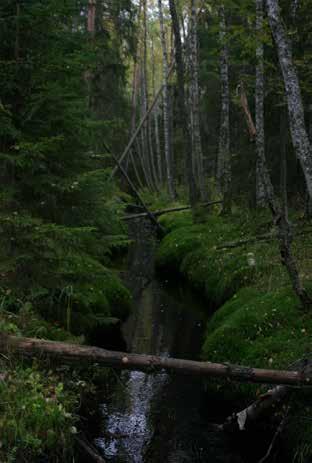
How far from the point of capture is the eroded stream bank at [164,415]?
5.37 m

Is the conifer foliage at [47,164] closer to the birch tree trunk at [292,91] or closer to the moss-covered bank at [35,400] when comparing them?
the moss-covered bank at [35,400]

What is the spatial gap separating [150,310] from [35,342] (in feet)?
20.3

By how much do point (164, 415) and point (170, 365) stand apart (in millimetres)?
1707

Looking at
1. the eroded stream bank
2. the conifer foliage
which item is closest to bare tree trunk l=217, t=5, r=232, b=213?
the eroded stream bank

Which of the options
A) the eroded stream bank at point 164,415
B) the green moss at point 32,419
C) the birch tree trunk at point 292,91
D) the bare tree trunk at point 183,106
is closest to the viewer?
the green moss at point 32,419

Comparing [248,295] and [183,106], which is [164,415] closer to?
[248,295]

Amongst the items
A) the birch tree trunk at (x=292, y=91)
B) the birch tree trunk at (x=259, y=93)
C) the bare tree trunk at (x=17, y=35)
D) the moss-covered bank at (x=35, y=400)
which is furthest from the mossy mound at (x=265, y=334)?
the bare tree trunk at (x=17, y=35)

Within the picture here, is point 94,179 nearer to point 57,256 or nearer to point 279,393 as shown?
point 57,256

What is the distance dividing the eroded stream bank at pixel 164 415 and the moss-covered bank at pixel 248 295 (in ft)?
1.60

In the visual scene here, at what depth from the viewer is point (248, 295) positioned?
8.59 meters

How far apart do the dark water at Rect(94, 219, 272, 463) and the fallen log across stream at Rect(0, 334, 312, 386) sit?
2.90 feet

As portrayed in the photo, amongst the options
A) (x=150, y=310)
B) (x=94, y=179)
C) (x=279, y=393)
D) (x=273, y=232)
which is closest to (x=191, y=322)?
(x=150, y=310)

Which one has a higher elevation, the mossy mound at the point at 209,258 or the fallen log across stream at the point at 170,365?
the fallen log across stream at the point at 170,365

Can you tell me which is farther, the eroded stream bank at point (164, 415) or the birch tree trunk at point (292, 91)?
the birch tree trunk at point (292, 91)
